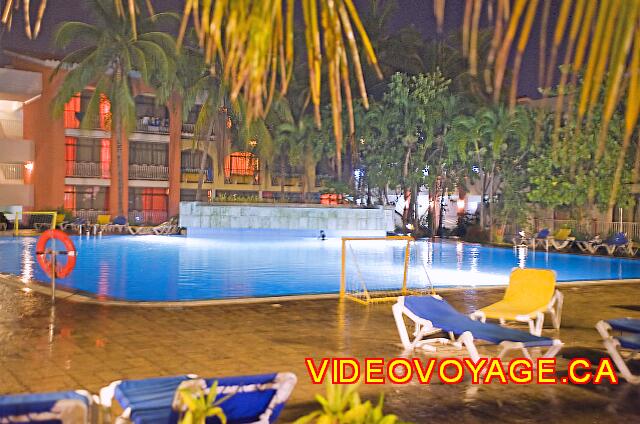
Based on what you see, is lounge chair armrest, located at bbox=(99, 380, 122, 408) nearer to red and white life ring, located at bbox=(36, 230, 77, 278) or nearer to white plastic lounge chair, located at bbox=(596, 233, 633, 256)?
red and white life ring, located at bbox=(36, 230, 77, 278)

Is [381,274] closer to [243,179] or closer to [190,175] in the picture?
[190,175]

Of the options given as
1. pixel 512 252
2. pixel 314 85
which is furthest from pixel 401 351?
pixel 512 252

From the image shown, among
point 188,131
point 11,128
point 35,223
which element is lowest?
point 35,223

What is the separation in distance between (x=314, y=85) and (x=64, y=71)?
41.5 meters

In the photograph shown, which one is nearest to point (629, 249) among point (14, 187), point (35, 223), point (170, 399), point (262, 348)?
point (262, 348)

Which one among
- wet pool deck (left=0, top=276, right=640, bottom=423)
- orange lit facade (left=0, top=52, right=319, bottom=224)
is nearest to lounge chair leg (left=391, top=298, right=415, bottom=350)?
wet pool deck (left=0, top=276, right=640, bottom=423)

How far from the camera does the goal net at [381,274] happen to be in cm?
1192

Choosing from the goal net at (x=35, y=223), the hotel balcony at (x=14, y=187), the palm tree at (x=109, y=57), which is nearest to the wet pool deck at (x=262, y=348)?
the palm tree at (x=109, y=57)

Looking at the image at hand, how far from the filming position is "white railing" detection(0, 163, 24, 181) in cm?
3944

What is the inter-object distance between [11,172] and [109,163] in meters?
5.57

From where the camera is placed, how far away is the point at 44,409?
309 centimetres

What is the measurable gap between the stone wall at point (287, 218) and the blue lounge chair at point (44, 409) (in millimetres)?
32911

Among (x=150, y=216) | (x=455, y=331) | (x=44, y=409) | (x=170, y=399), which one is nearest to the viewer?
(x=44, y=409)

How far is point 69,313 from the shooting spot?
9.85 meters
